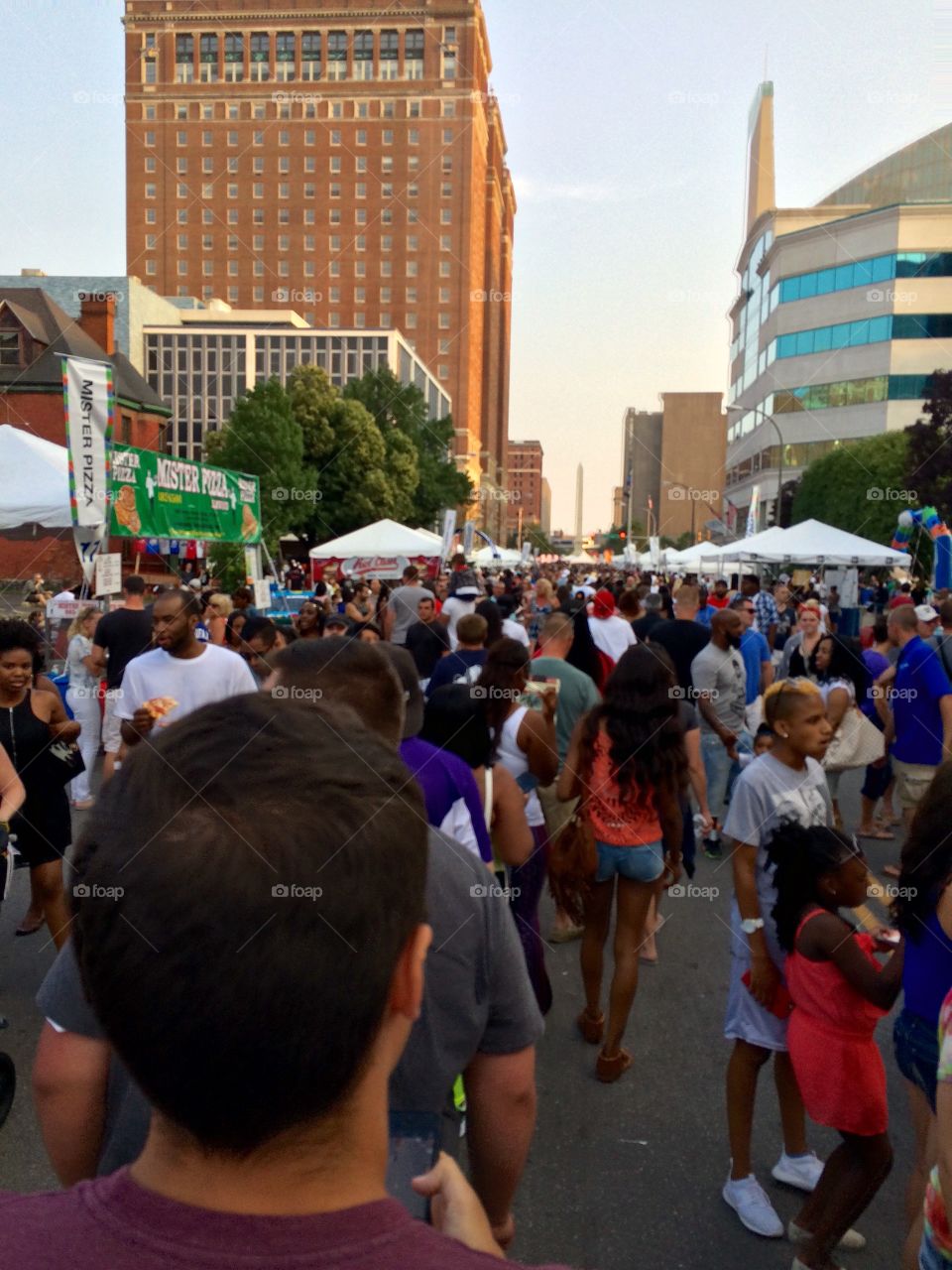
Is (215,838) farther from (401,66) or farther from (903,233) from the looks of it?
(401,66)

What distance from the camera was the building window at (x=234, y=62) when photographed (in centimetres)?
10288

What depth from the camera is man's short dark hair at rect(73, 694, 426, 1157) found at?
0.78 m

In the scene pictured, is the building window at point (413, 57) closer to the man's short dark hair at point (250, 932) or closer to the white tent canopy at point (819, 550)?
the white tent canopy at point (819, 550)

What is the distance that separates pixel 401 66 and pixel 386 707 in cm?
12243

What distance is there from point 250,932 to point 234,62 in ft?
406

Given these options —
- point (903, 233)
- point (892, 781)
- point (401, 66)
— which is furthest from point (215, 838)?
point (401, 66)

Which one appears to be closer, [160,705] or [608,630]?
[160,705]

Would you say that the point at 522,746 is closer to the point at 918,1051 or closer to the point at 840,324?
the point at 918,1051

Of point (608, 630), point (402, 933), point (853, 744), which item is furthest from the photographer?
point (608, 630)

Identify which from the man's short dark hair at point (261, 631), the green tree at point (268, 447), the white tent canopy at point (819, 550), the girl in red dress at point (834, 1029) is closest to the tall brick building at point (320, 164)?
the green tree at point (268, 447)

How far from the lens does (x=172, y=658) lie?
5219 millimetres

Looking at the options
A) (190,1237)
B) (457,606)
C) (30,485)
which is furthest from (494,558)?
(190,1237)

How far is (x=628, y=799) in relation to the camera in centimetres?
421

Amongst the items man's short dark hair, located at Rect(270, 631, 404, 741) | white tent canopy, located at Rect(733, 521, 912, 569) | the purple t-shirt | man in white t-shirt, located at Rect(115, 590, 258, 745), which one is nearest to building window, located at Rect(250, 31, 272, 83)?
white tent canopy, located at Rect(733, 521, 912, 569)
